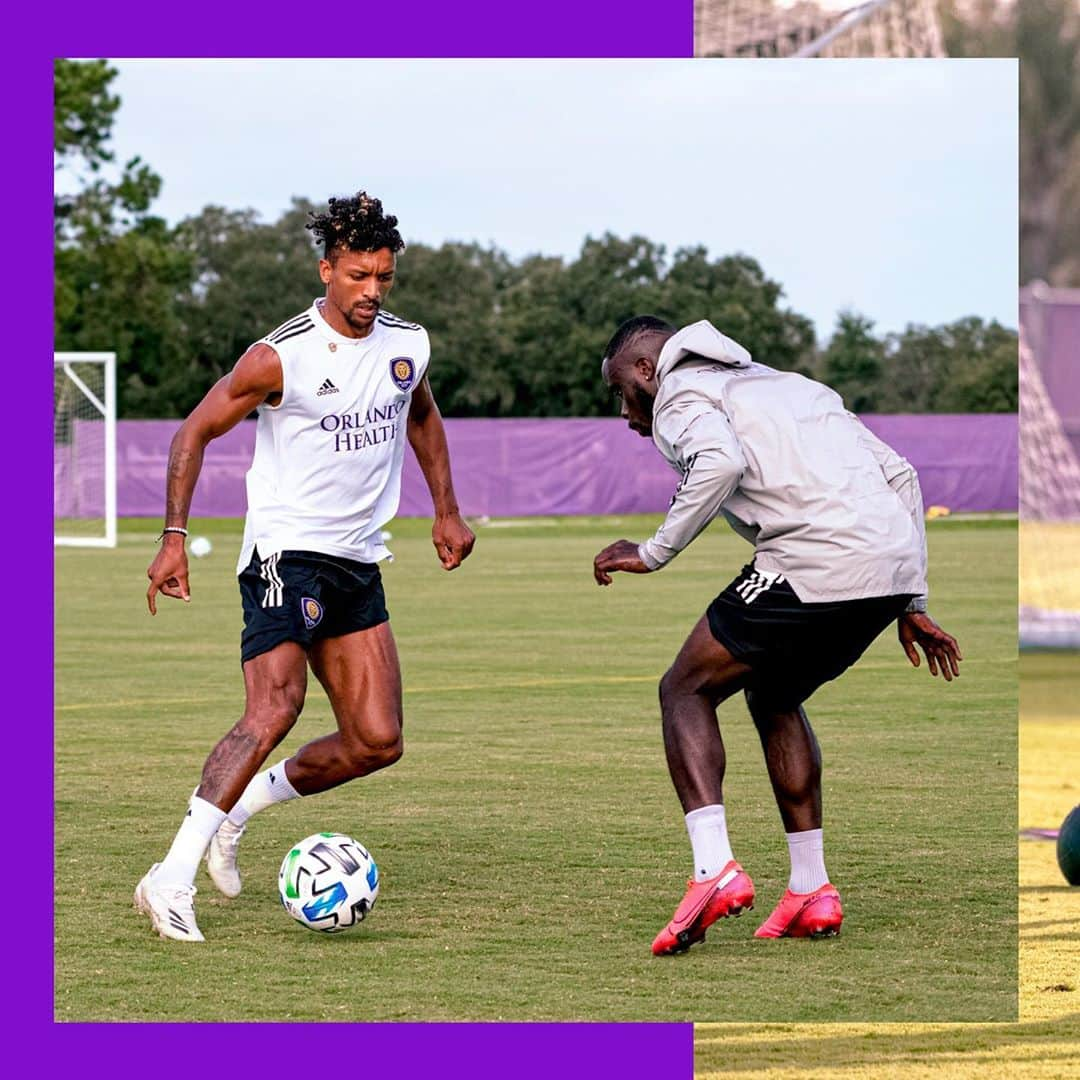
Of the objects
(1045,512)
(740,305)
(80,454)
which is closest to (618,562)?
(1045,512)

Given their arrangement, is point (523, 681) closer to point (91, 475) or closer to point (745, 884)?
point (745, 884)

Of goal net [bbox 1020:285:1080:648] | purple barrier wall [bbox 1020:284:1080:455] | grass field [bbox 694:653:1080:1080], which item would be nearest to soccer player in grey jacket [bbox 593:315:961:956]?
grass field [bbox 694:653:1080:1080]

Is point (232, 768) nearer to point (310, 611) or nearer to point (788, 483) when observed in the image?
point (310, 611)

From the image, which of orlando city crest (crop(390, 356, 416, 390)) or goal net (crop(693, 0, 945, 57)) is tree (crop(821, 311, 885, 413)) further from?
orlando city crest (crop(390, 356, 416, 390))

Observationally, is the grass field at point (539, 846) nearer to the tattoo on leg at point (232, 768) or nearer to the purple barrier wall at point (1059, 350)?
the tattoo on leg at point (232, 768)

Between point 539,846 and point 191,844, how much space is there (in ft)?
6.80

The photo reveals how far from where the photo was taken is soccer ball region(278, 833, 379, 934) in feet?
21.1

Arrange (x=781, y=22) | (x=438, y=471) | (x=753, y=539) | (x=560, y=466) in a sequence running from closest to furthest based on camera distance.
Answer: (x=753, y=539)
(x=438, y=471)
(x=781, y=22)
(x=560, y=466)

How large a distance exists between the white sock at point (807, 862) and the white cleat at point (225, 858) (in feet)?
6.05

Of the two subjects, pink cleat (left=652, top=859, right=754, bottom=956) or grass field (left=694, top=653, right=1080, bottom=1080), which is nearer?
grass field (left=694, top=653, right=1080, bottom=1080)

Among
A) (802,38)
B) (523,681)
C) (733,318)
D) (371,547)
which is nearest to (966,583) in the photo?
(802,38)

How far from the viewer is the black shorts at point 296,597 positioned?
21.4 feet

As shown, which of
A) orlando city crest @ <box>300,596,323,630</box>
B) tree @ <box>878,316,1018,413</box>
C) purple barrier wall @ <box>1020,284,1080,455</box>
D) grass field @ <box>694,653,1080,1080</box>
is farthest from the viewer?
tree @ <box>878,316,1018,413</box>

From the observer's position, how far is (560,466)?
42.9 meters
